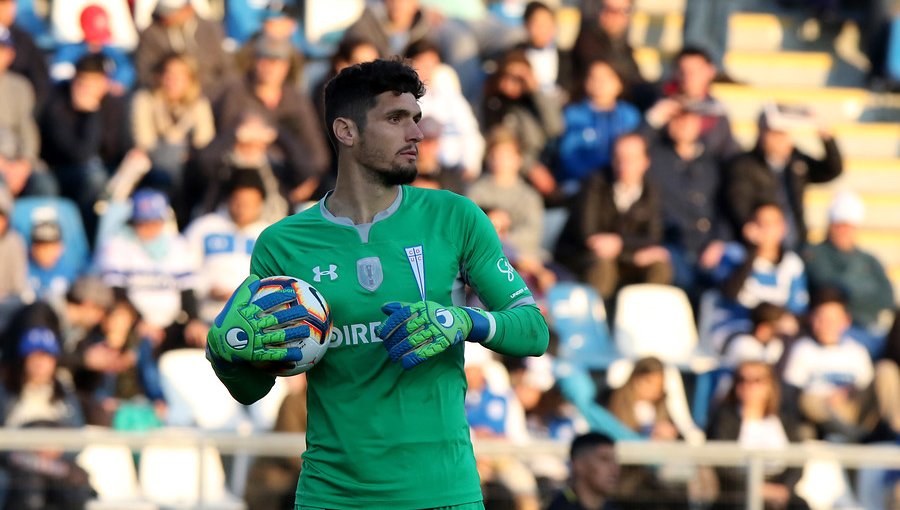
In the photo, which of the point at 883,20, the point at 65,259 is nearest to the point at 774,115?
the point at 883,20

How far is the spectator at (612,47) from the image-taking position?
1143cm

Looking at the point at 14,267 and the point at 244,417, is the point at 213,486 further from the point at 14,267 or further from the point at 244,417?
the point at 14,267

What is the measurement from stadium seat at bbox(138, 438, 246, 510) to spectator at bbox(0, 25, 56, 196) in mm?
2819

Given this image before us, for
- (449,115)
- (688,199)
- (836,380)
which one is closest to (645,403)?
(836,380)

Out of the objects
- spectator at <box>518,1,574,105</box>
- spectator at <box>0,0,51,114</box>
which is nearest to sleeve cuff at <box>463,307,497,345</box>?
spectator at <box>0,0,51,114</box>

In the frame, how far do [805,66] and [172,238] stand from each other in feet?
18.6

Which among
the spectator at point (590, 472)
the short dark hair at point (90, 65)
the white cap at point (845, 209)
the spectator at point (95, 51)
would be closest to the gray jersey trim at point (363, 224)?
the spectator at point (590, 472)

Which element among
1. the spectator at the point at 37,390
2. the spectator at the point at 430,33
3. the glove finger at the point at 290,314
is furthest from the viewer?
the spectator at the point at 430,33

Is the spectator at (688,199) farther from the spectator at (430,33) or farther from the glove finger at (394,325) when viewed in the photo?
the glove finger at (394,325)

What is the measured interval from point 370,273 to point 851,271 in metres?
7.07

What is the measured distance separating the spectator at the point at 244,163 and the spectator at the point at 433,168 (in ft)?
2.84

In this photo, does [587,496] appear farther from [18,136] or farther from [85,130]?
[18,136]

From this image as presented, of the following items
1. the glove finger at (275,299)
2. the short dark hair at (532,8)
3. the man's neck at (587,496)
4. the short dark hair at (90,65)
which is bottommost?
the man's neck at (587,496)

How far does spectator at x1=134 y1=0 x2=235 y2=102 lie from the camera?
35.5 feet
